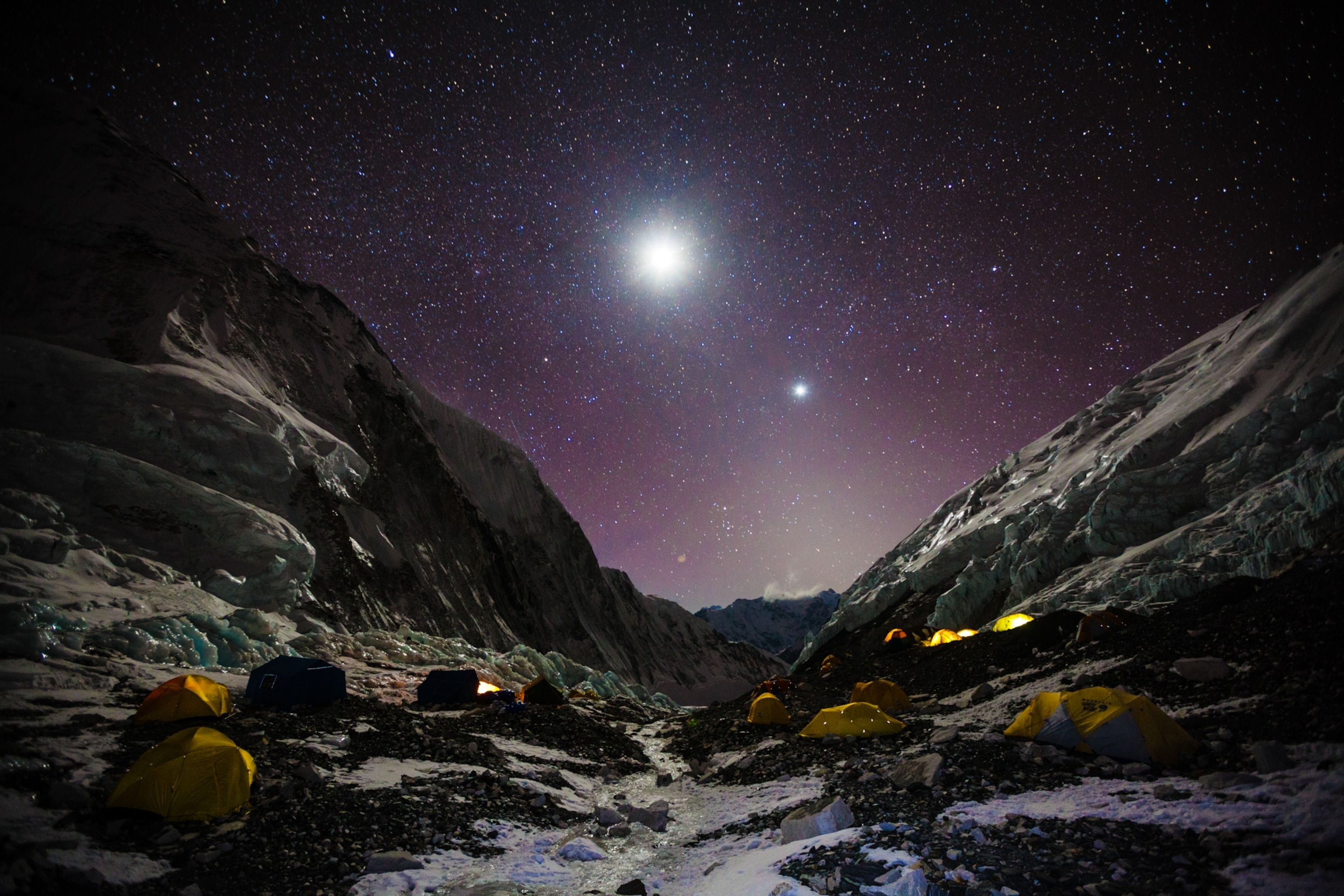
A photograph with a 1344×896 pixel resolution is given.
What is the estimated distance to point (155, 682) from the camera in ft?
40.0

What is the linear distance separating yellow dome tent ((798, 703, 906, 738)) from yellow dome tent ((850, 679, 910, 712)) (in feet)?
9.18

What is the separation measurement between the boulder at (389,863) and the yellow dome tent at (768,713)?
1224 cm

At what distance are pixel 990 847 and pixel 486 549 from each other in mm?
53951

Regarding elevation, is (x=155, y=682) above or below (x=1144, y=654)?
above

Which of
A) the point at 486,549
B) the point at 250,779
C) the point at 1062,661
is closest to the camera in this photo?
the point at 250,779

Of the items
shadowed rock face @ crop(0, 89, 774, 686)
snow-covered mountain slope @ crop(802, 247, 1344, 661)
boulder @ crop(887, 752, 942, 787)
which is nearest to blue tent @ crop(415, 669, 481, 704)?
shadowed rock face @ crop(0, 89, 774, 686)

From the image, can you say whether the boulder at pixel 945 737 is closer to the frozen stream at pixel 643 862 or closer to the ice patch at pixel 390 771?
the frozen stream at pixel 643 862

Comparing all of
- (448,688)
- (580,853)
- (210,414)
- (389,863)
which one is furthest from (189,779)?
(210,414)

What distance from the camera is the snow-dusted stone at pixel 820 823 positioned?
284 inches

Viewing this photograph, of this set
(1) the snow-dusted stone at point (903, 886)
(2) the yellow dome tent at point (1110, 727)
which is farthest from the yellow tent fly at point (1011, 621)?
(1) the snow-dusted stone at point (903, 886)

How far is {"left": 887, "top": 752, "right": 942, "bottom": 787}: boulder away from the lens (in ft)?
27.4

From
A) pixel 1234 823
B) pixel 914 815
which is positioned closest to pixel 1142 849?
pixel 1234 823

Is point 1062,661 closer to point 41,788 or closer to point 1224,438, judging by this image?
point 41,788

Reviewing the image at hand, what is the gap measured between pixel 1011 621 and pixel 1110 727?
18473mm
